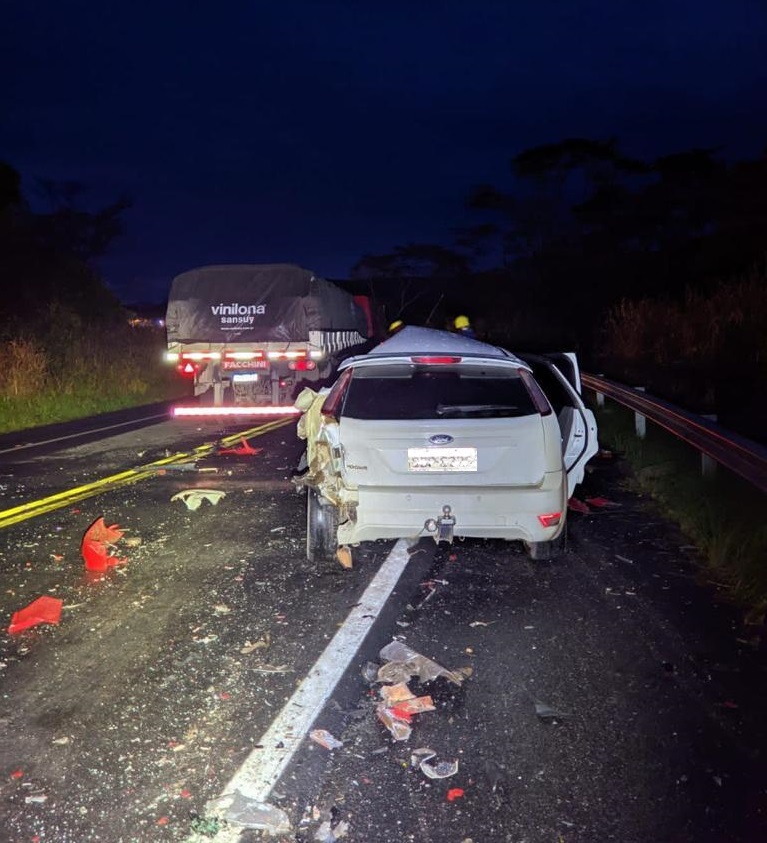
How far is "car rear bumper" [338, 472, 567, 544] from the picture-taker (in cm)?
557

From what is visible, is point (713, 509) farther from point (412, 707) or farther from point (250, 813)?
point (250, 813)

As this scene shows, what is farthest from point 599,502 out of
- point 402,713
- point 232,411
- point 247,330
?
point 247,330

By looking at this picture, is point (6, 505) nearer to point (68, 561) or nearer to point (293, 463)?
point (68, 561)

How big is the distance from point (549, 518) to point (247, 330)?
1210 cm

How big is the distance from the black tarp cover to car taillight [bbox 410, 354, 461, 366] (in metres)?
11.4

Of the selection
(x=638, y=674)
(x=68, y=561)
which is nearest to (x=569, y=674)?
(x=638, y=674)

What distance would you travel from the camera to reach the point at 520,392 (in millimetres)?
6023

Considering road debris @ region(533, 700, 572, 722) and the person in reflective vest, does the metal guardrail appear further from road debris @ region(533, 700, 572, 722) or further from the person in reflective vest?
the person in reflective vest

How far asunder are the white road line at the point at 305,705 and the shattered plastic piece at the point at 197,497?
315 centimetres

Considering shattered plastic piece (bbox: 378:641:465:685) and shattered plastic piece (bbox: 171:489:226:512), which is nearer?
shattered plastic piece (bbox: 378:641:465:685)

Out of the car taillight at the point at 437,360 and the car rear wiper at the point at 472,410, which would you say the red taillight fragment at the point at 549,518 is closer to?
the car rear wiper at the point at 472,410

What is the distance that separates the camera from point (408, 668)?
432 centimetres

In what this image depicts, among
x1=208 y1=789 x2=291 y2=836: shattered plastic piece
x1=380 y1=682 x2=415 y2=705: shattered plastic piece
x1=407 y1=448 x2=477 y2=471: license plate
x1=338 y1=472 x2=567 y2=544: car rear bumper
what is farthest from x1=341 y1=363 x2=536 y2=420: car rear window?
x1=208 y1=789 x2=291 y2=836: shattered plastic piece

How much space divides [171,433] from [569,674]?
423 inches
